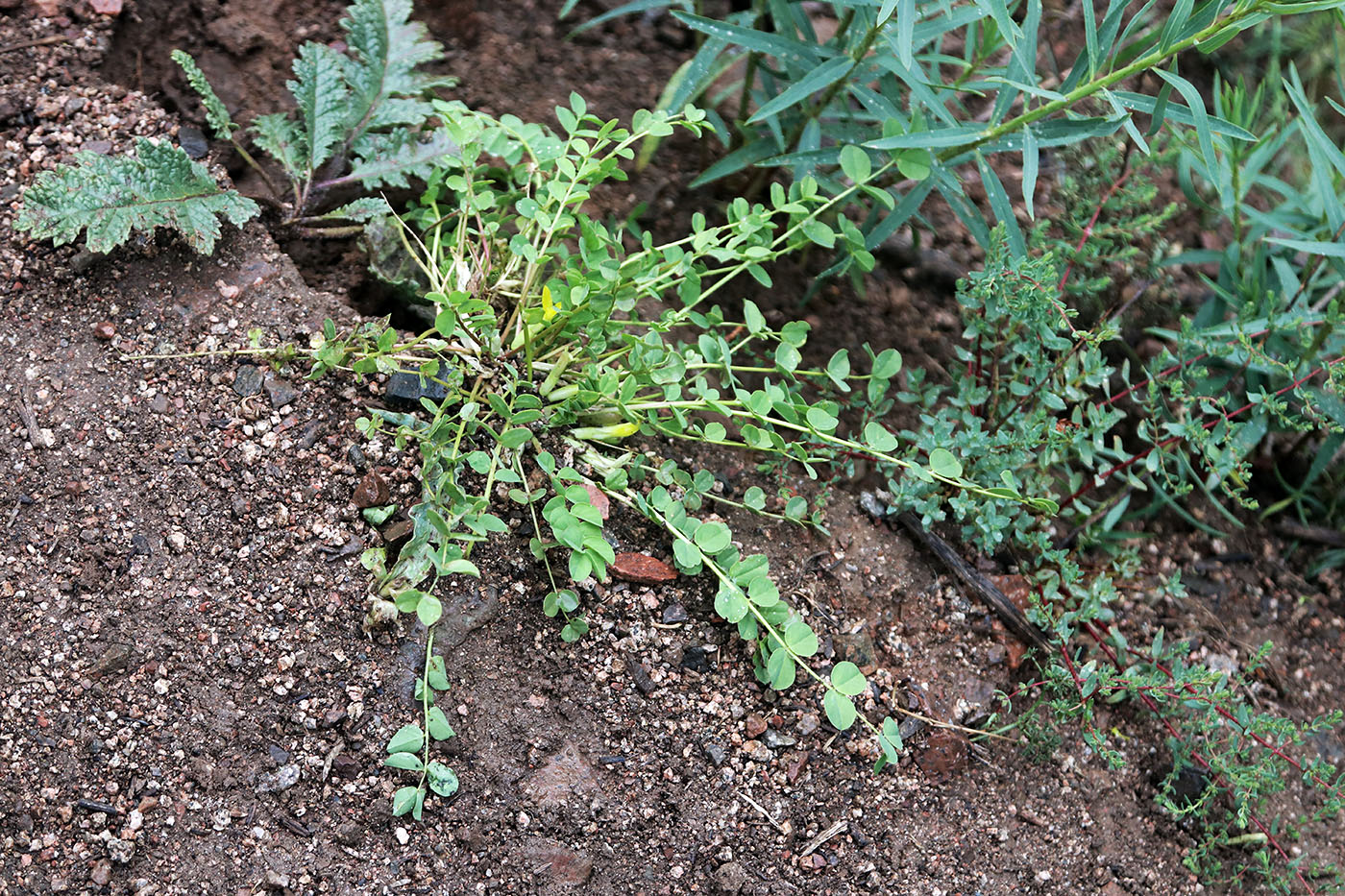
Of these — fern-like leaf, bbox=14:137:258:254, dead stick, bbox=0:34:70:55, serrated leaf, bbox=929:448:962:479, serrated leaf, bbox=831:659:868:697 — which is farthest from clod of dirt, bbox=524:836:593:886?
dead stick, bbox=0:34:70:55

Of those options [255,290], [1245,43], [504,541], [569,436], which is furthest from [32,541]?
[1245,43]

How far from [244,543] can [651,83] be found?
1599mm

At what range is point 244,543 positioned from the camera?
1.80 meters

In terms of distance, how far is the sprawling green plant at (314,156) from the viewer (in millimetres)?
1895

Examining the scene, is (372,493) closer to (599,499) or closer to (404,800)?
(599,499)

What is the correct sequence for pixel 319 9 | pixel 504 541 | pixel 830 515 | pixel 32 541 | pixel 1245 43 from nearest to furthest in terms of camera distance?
pixel 32 541
pixel 504 541
pixel 830 515
pixel 319 9
pixel 1245 43

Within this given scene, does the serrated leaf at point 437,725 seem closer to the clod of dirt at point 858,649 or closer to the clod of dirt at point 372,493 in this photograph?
the clod of dirt at point 372,493

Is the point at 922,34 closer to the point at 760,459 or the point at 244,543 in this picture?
the point at 760,459

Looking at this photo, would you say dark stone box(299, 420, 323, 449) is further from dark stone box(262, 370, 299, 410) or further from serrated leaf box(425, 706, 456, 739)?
serrated leaf box(425, 706, 456, 739)

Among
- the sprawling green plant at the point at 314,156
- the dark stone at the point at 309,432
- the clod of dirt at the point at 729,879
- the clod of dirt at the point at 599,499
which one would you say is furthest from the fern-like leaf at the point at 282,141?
the clod of dirt at the point at 729,879

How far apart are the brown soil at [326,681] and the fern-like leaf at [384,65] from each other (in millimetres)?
376

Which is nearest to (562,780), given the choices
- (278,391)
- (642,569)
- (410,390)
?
(642,569)

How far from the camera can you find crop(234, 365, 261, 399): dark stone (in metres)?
1.92

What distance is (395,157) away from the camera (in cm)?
217
